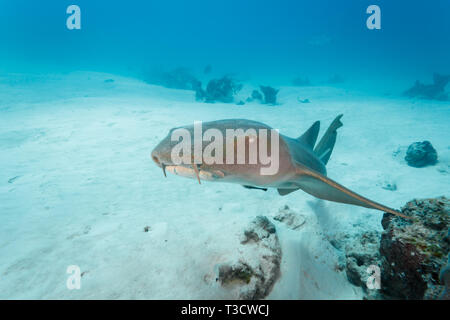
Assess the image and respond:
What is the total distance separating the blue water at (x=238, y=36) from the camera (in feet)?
218

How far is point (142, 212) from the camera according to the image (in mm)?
3918

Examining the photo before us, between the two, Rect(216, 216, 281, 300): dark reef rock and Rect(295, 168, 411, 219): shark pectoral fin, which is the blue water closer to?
Rect(295, 168, 411, 219): shark pectoral fin

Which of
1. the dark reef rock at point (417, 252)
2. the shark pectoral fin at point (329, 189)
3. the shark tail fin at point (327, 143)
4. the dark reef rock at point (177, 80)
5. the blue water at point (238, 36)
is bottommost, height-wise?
the dark reef rock at point (417, 252)

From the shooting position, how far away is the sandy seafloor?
7.50ft

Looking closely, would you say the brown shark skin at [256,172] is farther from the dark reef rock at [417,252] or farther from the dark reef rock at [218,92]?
the dark reef rock at [218,92]

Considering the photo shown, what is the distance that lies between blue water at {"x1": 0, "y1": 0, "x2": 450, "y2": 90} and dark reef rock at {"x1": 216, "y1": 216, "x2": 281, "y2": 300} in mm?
57021

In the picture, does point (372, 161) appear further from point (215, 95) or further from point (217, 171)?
point (215, 95)

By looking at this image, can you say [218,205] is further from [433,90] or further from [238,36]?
[238,36]

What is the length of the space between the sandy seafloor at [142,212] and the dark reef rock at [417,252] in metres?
0.51

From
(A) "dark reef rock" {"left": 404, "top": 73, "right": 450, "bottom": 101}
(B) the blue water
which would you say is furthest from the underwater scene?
(B) the blue water

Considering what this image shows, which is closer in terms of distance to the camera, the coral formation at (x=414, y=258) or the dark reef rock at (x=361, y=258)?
the coral formation at (x=414, y=258)

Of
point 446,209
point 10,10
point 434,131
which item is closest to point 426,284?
point 446,209

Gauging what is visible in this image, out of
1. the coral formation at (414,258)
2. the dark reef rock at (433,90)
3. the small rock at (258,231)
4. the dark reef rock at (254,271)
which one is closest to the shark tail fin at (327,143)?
the coral formation at (414,258)
